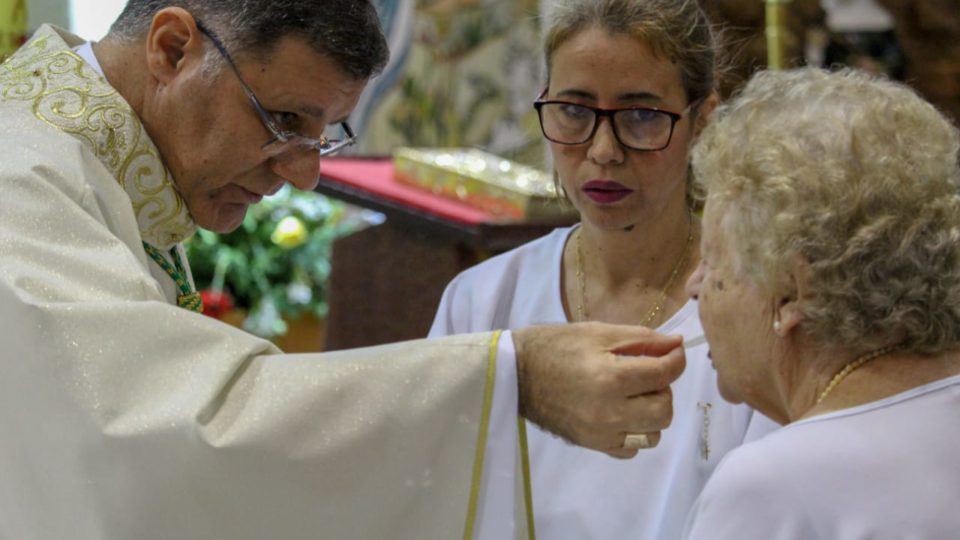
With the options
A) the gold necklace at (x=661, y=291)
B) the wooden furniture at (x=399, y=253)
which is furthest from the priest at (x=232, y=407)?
the wooden furniture at (x=399, y=253)

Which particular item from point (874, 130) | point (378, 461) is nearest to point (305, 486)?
point (378, 461)

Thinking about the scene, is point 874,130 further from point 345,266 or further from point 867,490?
point 345,266

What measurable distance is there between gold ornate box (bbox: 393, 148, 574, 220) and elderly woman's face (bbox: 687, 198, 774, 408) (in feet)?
7.46

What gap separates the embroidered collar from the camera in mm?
2506

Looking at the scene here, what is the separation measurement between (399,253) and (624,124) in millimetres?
1798

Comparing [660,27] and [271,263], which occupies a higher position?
[660,27]

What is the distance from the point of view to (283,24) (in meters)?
2.47

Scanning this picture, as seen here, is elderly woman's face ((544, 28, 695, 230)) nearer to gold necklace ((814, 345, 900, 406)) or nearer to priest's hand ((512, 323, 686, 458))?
priest's hand ((512, 323, 686, 458))

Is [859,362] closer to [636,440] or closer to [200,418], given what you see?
[636,440]

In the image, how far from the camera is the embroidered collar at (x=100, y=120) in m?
2.51

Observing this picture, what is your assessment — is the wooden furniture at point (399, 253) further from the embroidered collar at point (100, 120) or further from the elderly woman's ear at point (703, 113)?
the embroidered collar at point (100, 120)

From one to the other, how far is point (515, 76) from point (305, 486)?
20.3 ft

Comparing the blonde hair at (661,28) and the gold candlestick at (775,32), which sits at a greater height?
the blonde hair at (661,28)

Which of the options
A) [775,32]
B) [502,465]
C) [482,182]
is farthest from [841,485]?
[775,32]
